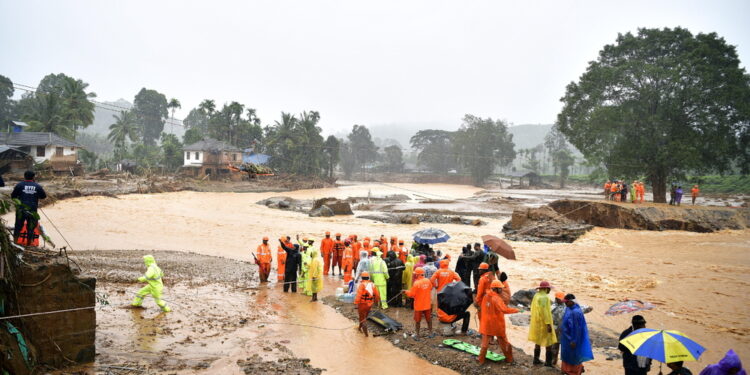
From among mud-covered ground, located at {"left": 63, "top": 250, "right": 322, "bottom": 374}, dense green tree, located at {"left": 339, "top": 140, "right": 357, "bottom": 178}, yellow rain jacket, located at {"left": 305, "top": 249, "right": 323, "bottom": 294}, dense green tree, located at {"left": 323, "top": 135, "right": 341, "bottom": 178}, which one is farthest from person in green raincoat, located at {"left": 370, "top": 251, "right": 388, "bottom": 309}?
dense green tree, located at {"left": 339, "top": 140, "right": 357, "bottom": 178}

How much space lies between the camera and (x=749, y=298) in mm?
12734

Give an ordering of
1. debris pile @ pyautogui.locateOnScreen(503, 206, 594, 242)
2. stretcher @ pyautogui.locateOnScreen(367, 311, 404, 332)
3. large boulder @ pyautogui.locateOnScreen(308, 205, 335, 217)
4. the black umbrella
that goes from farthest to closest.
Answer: large boulder @ pyautogui.locateOnScreen(308, 205, 335, 217)
debris pile @ pyautogui.locateOnScreen(503, 206, 594, 242)
stretcher @ pyautogui.locateOnScreen(367, 311, 404, 332)
the black umbrella

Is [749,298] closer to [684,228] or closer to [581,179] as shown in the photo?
[684,228]

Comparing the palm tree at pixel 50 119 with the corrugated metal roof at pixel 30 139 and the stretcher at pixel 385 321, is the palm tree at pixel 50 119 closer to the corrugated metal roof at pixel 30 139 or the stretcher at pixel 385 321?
the corrugated metal roof at pixel 30 139

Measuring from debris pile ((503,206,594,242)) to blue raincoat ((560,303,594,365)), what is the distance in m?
18.1

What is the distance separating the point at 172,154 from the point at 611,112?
59.8 metres

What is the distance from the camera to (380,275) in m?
10.1

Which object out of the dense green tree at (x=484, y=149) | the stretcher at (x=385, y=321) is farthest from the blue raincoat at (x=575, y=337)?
the dense green tree at (x=484, y=149)

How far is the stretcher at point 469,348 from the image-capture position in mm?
7322

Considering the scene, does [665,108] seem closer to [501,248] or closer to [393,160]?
[501,248]

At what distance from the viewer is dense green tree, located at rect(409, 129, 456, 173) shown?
9938cm

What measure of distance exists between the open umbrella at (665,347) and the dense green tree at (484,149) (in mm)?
82214

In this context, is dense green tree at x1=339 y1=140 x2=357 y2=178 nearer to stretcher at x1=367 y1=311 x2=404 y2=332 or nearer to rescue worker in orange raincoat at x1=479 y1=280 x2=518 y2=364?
stretcher at x1=367 y1=311 x2=404 y2=332

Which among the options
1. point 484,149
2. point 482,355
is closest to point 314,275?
point 482,355
